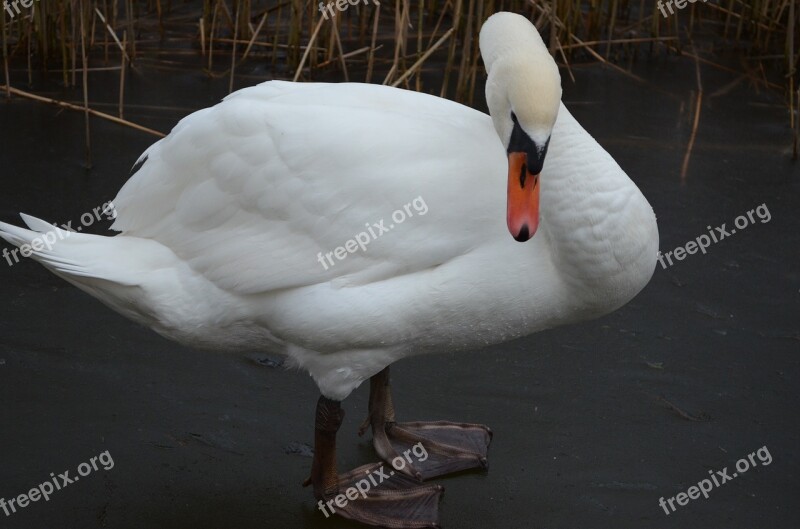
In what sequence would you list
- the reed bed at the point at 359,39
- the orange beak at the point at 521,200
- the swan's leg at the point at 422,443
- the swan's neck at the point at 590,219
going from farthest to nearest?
the reed bed at the point at 359,39, the swan's leg at the point at 422,443, the swan's neck at the point at 590,219, the orange beak at the point at 521,200

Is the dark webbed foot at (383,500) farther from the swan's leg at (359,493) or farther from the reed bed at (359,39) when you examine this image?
the reed bed at (359,39)

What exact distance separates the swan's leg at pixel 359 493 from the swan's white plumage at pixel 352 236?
0.17 m

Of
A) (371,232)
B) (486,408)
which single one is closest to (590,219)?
(371,232)

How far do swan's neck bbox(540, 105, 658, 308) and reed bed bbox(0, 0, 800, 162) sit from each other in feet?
9.82

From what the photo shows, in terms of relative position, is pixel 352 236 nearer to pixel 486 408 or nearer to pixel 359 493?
pixel 359 493

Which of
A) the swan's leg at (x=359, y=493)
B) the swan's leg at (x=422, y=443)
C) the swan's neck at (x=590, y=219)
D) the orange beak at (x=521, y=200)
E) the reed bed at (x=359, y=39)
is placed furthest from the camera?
the reed bed at (x=359, y=39)

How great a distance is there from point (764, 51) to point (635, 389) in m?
4.78

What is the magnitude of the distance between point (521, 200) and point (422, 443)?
1421 mm

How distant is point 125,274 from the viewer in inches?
141

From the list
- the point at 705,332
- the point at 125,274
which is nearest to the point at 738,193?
the point at 705,332

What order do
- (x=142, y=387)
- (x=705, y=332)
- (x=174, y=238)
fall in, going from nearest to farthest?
(x=174, y=238) < (x=142, y=387) < (x=705, y=332)

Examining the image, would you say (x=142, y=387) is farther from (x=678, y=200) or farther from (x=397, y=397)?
(x=678, y=200)

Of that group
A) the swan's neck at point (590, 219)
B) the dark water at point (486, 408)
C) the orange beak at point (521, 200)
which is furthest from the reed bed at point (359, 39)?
the orange beak at point (521, 200)

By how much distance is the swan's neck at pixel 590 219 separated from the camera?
328 centimetres
